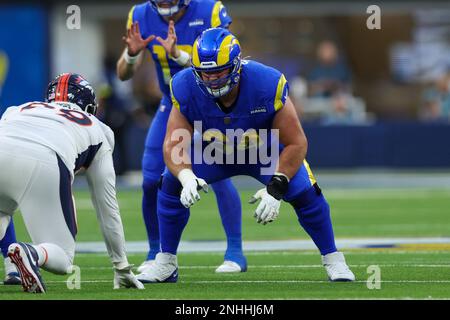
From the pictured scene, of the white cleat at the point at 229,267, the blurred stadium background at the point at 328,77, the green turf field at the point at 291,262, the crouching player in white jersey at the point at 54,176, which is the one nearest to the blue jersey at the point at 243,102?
the crouching player in white jersey at the point at 54,176

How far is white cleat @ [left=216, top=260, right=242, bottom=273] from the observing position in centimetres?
791

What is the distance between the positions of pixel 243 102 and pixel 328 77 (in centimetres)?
1391

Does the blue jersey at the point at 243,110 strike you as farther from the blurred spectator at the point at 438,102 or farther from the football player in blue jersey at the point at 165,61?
the blurred spectator at the point at 438,102

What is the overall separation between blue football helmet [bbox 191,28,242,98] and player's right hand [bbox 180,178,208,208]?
0.56 metres

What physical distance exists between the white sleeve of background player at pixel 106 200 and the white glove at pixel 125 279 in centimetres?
11

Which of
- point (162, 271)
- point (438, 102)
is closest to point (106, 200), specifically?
point (162, 271)

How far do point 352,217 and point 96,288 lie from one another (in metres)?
6.39

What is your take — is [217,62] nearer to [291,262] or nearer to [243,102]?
[243,102]

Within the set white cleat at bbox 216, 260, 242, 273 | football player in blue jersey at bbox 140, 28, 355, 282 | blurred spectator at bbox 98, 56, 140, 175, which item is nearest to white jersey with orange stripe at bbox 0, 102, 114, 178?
football player in blue jersey at bbox 140, 28, 355, 282

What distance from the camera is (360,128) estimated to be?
19.9m

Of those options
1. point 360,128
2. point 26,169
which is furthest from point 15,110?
point 360,128

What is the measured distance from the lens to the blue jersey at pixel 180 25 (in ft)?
27.7
